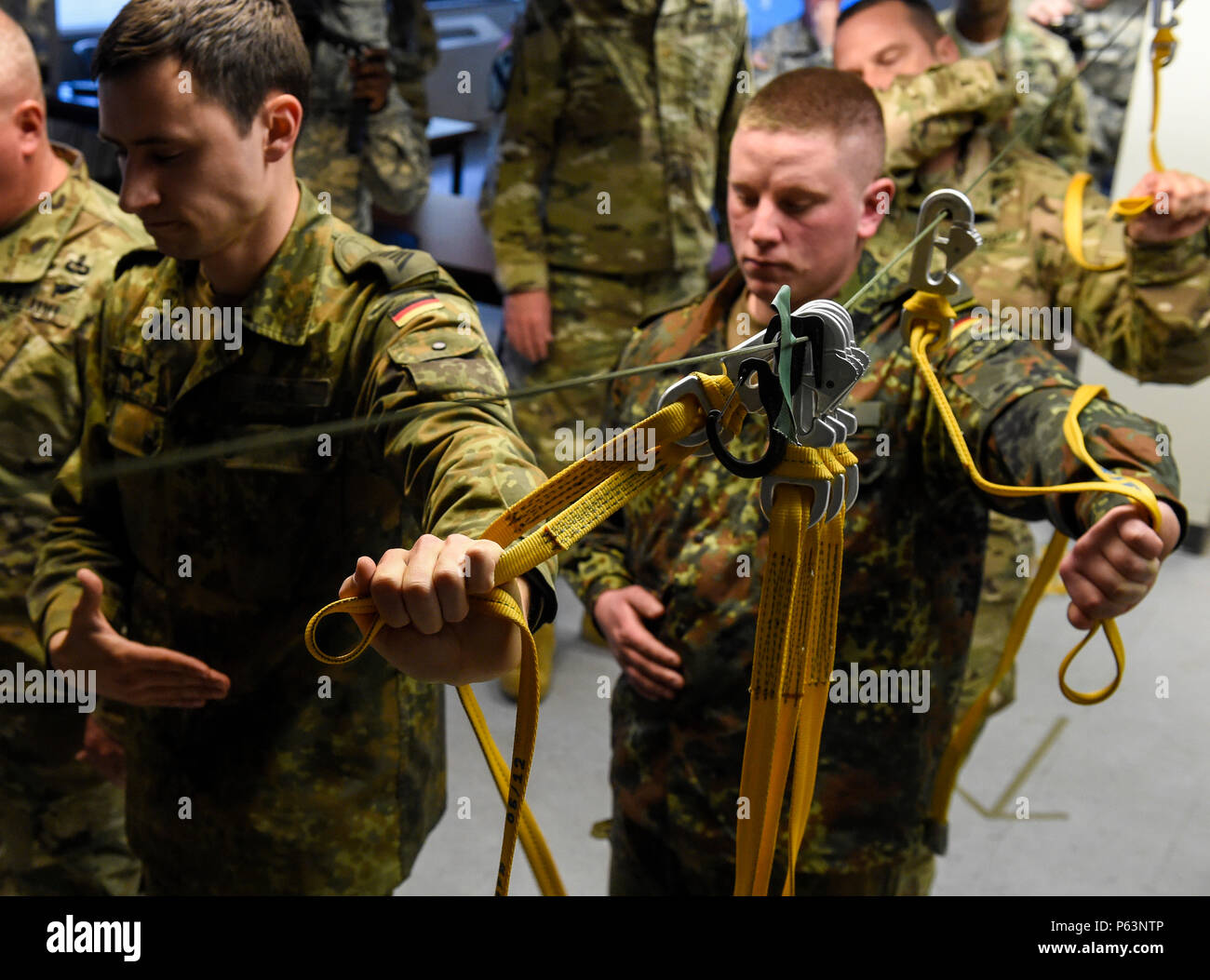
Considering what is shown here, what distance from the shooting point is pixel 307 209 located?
1006 mm

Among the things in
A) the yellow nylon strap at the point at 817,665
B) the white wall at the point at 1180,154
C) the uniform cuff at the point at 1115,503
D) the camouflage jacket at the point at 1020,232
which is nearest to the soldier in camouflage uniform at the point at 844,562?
the uniform cuff at the point at 1115,503

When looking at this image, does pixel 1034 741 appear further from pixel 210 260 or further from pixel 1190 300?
pixel 210 260

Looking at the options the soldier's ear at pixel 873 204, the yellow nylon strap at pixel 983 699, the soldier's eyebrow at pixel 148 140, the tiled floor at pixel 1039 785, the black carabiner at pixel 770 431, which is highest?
the soldier's eyebrow at pixel 148 140

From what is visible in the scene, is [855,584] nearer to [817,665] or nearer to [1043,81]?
[817,665]

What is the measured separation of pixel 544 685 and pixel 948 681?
3.31ft

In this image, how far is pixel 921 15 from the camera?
1771 mm

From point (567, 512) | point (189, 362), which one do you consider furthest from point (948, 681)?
point (189, 362)

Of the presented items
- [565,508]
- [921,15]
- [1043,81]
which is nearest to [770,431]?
[565,508]

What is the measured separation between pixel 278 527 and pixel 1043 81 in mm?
1502

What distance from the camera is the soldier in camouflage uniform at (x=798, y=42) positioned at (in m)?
2.36

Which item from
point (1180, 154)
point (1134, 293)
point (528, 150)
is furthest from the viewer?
point (1180, 154)

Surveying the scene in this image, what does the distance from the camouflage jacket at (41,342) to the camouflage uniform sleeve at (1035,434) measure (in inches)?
30.3

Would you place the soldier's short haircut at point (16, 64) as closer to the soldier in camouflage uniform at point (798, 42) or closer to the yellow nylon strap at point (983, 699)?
the yellow nylon strap at point (983, 699)

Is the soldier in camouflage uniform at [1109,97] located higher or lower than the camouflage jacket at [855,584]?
higher
